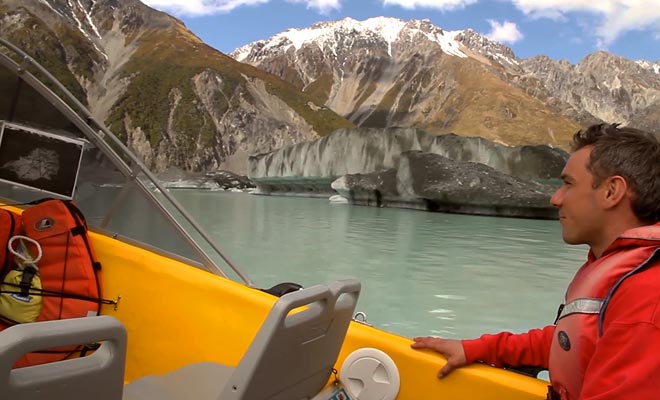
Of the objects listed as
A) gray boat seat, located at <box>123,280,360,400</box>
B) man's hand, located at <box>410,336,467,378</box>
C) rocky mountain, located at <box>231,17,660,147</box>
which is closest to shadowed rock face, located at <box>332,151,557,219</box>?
man's hand, located at <box>410,336,467,378</box>

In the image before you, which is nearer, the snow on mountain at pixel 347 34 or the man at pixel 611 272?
the man at pixel 611 272

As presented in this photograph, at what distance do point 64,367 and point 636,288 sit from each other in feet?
3.01

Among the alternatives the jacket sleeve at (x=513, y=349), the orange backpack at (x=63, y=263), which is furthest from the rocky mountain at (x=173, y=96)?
the jacket sleeve at (x=513, y=349)

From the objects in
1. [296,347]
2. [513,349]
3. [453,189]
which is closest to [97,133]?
[296,347]

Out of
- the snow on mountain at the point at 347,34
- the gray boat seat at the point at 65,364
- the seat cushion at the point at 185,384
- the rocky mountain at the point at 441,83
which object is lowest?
the seat cushion at the point at 185,384

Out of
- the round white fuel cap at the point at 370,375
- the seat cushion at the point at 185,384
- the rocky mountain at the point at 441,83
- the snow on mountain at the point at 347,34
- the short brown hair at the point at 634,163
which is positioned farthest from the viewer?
the snow on mountain at the point at 347,34

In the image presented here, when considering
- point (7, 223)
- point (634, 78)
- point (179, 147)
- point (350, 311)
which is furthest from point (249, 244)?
point (634, 78)

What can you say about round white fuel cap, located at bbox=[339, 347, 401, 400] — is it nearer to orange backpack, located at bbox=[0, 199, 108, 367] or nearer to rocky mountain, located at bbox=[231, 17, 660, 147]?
orange backpack, located at bbox=[0, 199, 108, 367]

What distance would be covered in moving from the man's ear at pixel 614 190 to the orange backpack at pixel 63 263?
1.66 metres

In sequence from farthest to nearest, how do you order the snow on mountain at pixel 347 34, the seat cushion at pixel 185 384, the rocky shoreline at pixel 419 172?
the snow on mountain at pixel 347 34, the rocky shoreline at pixel 419 172, the seat cushion at pixel 185 384

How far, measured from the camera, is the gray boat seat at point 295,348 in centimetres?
117

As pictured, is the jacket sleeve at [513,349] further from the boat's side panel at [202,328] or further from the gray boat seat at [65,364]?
the gray boat seat at [65,364]

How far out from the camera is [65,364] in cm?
82

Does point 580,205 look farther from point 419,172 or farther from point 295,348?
point 419,172
